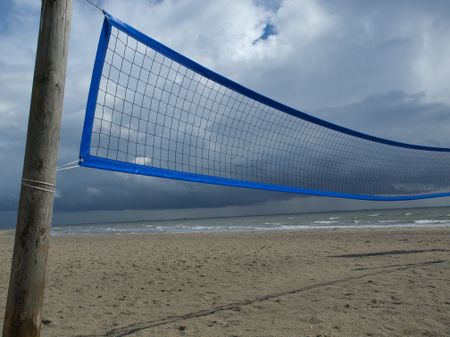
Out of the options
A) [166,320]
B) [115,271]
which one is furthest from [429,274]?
[115,271]

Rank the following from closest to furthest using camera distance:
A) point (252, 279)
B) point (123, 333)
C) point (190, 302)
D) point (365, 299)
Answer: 1. point (123, 333)
2. point (365, 299)
3. point (190, 302)
4. point (252, 279)

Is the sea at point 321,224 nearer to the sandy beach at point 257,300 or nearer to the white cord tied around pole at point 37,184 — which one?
the sandy beach at point 257,300

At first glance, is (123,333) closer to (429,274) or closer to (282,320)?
(282,320)

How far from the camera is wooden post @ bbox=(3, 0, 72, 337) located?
7.72ft

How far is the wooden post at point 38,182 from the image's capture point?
7.72 feet

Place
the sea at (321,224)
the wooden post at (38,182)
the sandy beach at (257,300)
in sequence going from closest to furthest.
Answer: the wooden post at (38,182) → the sandy beach at (257,300) → the sea at (321,224)

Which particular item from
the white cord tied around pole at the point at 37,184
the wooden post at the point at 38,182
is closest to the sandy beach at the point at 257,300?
the wooden post at the point at 38,182

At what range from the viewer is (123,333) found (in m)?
3.61

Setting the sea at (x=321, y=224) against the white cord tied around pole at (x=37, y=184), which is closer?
the white cord tied around pole at (x=37, y=184)

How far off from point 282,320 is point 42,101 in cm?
262

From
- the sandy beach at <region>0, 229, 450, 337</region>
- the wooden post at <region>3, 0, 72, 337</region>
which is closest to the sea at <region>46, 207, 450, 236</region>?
the sandy beach at <region>0, 229, 450, 337</region>

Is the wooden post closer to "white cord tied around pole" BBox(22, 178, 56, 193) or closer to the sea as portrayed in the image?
"white cord tied around pole" BBox(22, 178, 56, 193)

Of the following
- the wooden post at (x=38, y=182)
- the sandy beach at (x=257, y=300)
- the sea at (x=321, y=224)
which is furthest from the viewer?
the sea at (x=321, y=224)

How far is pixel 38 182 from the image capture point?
2.38 metres
